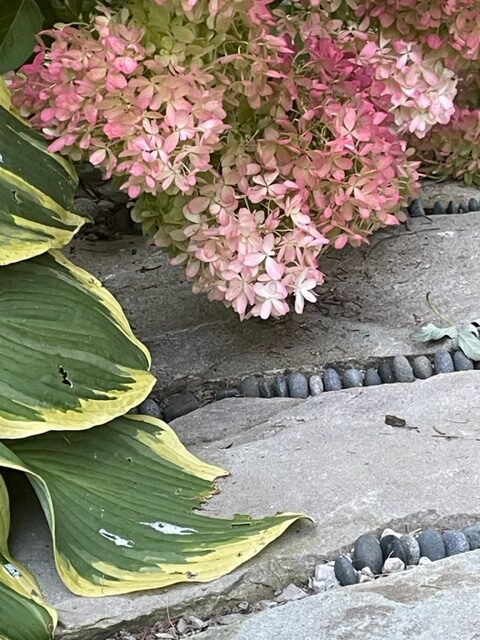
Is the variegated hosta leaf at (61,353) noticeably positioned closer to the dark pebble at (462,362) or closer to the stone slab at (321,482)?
the stone slab at (321,482)

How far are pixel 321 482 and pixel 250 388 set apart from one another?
1.35 feet

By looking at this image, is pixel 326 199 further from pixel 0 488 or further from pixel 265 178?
pixel 0 488

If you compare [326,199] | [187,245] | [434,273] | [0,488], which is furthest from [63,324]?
[434,273]

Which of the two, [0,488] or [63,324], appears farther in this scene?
[63,324]

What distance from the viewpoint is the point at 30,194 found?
1297 mm

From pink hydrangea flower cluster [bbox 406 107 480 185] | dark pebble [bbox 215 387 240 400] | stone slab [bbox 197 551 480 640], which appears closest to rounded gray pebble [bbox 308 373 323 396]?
dark pebble [bbox 215 387 240 400]

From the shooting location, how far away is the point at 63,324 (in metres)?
1.21

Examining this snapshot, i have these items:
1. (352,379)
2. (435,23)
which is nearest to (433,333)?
(352,379)

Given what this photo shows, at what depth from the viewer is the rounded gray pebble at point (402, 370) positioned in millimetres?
1598

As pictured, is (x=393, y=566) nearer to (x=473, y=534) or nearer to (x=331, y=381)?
(x=473, y=534)

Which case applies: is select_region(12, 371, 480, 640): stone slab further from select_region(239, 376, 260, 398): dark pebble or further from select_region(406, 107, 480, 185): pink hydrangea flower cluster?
select_region(406, 107, 480, 185): pink hydrangea flower cluster

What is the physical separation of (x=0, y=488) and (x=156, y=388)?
57 cm

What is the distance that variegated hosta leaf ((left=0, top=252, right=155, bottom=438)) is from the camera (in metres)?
1.10

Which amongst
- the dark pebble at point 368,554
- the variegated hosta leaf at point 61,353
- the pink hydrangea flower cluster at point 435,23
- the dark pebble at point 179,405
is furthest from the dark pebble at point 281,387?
the pink hydrangea flower cluster at point 435,23
